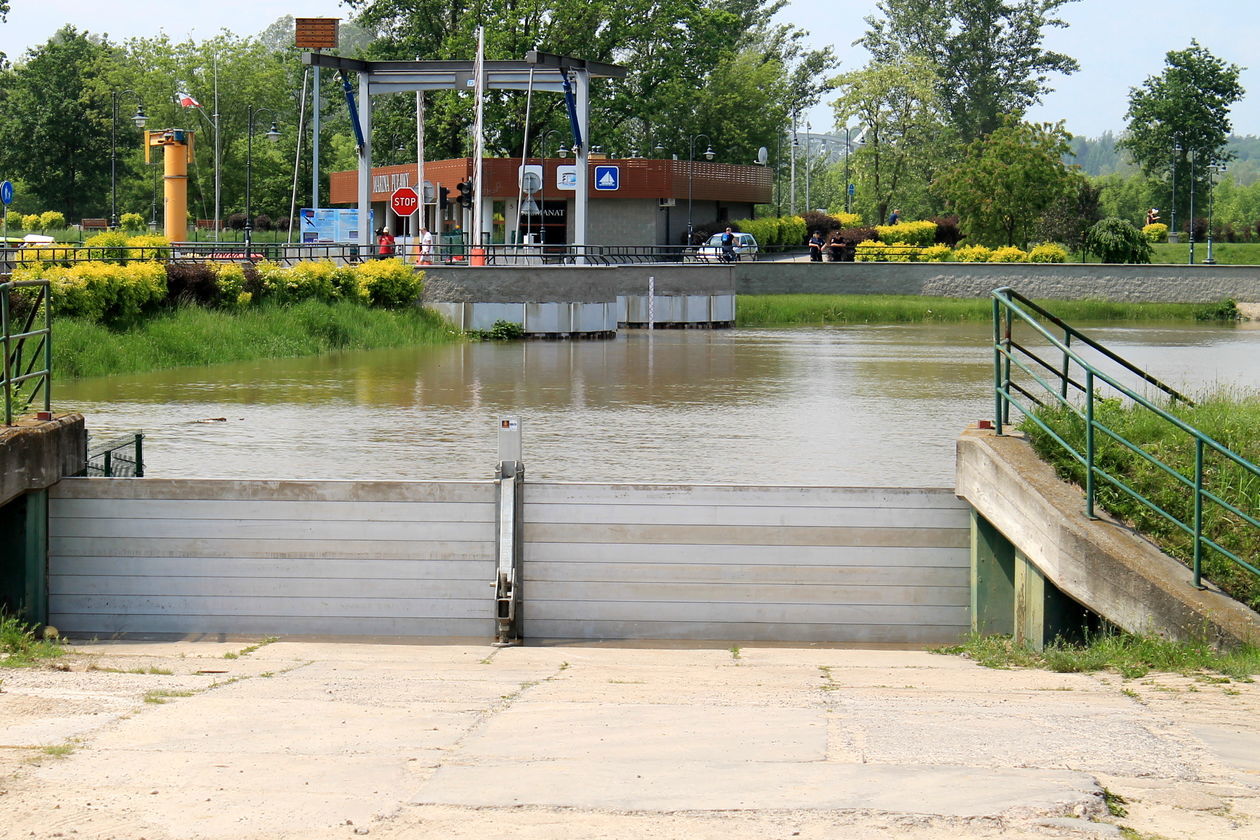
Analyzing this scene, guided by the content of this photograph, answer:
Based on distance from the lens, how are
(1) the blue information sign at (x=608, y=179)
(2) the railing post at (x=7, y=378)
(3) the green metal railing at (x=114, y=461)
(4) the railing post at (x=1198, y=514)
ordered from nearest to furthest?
(4) the railing post at (x=1198, y=514) < (2) the railing post at (x=7, y=378) < (3) the green metal railing at (x=114, y=461) < (1) the blue information sign at (x=608, y=179)

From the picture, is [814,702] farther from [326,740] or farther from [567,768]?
[326,740]

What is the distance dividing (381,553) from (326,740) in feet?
15.6

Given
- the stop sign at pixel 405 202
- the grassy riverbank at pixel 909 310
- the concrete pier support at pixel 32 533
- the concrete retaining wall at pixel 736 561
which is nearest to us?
the concrete pier support at pixel 32 533

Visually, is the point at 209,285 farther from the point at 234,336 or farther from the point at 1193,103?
the point at 1193,103

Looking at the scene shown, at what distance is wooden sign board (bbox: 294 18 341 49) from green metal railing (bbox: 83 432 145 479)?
40987 millimetres

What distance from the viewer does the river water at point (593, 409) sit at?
1795cm

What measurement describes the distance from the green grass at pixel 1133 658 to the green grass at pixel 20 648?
563 cm

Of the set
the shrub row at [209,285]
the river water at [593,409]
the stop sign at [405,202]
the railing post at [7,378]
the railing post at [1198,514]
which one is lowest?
the river water at [593,409]

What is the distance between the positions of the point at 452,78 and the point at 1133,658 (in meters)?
40.8

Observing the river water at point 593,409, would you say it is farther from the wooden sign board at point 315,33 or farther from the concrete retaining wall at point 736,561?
the wooden sign board at point 315,33

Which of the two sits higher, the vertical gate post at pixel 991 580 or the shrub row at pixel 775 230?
the shrub row at pixel 775 230

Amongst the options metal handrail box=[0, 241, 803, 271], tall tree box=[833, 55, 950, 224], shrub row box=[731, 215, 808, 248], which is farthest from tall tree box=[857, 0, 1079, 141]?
metal handrail box=[0, 241, 803, 271]

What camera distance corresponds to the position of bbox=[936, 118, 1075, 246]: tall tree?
6500 cm

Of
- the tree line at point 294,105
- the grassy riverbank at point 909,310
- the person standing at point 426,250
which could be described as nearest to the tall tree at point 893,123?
the tree line at point 294,105
